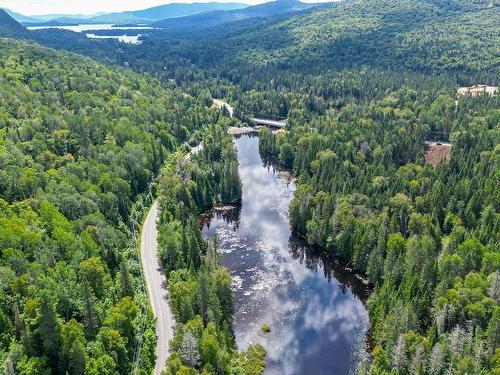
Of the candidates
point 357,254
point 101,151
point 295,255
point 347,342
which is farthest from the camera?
point 101,151

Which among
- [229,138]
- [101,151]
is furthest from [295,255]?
[229,138]

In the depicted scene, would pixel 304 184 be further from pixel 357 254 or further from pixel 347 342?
pixel 347 342

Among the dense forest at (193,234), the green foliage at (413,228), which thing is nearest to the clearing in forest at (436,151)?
the green foliage at (413,228)

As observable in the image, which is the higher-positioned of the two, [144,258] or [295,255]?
[144,258]

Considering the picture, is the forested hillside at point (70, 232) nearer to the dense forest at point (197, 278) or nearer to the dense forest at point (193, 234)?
the dense forest at point (193, 234)

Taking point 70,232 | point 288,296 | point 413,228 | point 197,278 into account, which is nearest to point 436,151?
point 413,228

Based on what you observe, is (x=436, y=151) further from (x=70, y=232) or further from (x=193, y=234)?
(x=70, y=232)

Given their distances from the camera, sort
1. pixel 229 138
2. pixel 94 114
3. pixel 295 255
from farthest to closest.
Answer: pixel 229 138, pixel 94 114, pixel 295 255

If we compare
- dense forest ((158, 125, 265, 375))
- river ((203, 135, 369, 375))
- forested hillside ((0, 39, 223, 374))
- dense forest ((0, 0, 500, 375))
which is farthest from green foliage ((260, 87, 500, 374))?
forested hillside ((0, 39, 223, 374))
